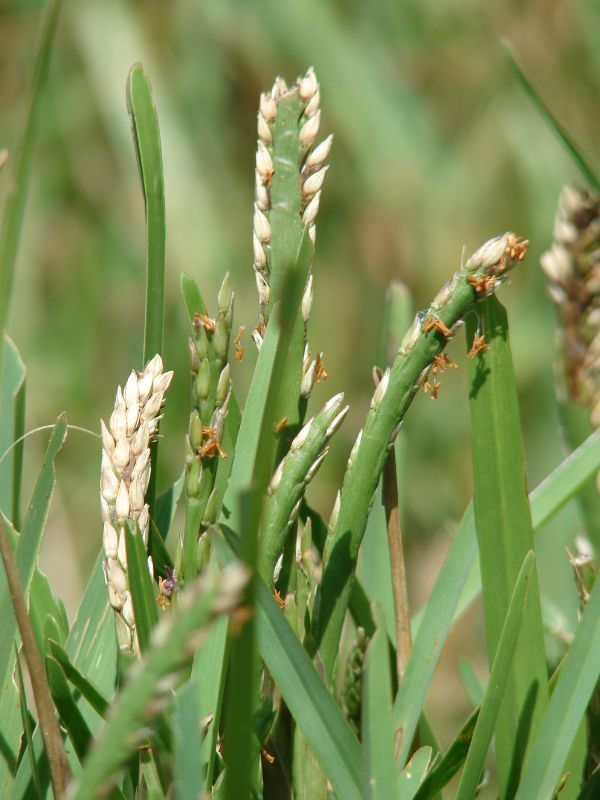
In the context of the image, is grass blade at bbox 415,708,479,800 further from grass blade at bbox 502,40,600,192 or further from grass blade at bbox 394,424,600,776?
grass blade at bbox 502,40,600,192

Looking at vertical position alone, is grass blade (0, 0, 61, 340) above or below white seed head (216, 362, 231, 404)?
above

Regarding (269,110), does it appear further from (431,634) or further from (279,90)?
(431,634)

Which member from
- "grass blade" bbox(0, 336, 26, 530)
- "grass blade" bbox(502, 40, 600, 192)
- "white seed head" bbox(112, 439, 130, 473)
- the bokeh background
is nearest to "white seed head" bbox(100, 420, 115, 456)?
"white seed head" bbox(112, 439, 130, 473)

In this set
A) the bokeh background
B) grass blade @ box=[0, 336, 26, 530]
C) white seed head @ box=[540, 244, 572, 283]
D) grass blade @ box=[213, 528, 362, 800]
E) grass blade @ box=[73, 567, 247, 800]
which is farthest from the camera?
the bokeh background

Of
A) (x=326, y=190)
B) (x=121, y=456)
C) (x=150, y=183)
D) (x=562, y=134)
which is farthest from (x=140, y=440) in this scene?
(x=326, y=190)

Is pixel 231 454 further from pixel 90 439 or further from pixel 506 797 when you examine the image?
pixel 90 439

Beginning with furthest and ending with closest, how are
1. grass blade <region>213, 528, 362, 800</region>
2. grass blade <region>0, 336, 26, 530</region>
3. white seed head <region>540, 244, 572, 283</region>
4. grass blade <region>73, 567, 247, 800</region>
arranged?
white seed head <region>540, 244, 572, 283</region>, grass blade <region>0, 336, 26, 530</region>, grass blade <region>213, 528, 362, 800</region>, grass blade <region>73, 567, 247, 800</region>

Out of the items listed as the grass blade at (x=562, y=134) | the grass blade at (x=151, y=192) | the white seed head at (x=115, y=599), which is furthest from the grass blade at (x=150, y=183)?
the grass blade at (x=562, y=134)
